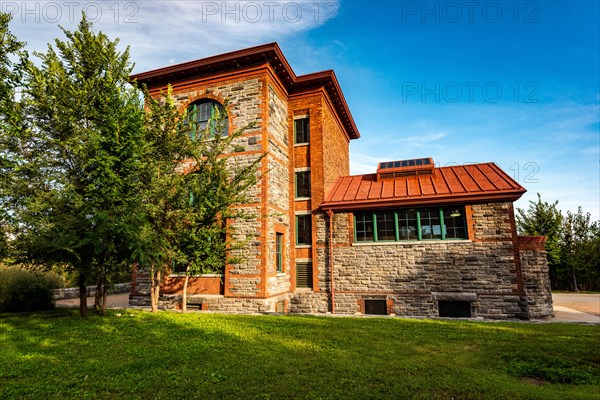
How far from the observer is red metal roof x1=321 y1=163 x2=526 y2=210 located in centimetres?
1380

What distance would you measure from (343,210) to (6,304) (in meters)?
13.7

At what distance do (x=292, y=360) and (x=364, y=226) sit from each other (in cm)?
1009

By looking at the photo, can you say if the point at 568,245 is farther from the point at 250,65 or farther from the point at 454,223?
the point at 250,65

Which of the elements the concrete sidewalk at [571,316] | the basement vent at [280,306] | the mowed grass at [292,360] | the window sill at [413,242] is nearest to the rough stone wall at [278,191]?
the basement vent at [280,306]

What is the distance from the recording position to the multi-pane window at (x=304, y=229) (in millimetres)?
16156

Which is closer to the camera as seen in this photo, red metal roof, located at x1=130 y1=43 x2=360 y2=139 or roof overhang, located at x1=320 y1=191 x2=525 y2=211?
roof overhang, located at x1=320 y1=191 x2=525 y2=211

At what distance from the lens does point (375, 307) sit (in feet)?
47.5

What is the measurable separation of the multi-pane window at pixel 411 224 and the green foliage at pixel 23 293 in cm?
1296

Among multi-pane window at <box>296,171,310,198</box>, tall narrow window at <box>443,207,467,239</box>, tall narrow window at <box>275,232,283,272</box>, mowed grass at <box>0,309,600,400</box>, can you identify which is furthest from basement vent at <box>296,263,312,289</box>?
tall narrow window at <box>443,207,467,239</box>

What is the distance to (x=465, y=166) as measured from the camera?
16750 mm

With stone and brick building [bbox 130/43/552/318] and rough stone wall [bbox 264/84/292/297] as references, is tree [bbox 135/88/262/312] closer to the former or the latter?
stone and brick building [bbox 130/43/552/318]

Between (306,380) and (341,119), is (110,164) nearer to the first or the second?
(306,380)

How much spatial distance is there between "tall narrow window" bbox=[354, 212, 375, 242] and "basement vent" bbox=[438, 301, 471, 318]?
4.07 meters

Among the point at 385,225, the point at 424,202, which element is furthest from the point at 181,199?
the point at 424,202
